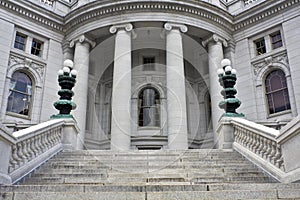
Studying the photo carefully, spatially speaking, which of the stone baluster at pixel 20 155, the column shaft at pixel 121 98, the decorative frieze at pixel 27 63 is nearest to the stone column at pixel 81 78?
the column shaft at pixel 121 98

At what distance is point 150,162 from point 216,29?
14.4 metres

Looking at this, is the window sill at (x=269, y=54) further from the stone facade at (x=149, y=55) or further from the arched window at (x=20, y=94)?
the arched window at (x=20, y=94)

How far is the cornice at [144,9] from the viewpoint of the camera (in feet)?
63.3

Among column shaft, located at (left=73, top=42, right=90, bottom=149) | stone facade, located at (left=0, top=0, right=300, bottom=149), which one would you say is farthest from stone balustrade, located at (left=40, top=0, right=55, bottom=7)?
column shaft, located at (left=73, top=42, right=90, bottom=149)

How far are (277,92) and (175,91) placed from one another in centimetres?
698

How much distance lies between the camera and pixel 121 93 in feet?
55.9

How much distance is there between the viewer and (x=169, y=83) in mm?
17812

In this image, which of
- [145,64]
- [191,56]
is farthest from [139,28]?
[191,56]

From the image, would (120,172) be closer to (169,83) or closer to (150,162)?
(150,162)

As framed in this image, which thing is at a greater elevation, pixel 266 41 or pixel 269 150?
pixel 266 41

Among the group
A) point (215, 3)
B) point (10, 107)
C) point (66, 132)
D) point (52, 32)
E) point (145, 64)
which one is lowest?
point (66, 132)

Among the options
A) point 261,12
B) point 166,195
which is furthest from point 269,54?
point 166,195

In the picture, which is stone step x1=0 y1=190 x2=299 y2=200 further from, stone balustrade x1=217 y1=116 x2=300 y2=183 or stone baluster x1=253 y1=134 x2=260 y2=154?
stone baluster x1=253 y1=134 x2=260 y2=154

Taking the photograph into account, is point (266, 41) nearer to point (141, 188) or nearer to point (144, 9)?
point (144, 9)
